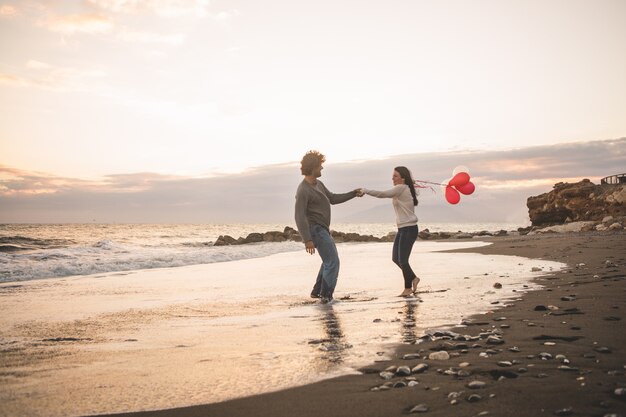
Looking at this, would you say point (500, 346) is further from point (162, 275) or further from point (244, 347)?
point (162, 275)

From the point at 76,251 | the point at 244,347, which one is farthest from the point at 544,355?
the point at 76,251

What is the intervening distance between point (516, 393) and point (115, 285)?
11019mm

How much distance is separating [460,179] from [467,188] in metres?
0.29

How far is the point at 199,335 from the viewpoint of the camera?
5.78 m

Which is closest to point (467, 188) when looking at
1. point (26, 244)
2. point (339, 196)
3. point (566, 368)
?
point (339, 196)

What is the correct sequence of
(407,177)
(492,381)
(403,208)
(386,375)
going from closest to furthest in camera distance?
(492,381), (386,375), (403,208), (407,177)

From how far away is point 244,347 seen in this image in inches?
198

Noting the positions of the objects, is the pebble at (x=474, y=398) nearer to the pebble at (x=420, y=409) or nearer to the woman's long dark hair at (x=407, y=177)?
the pebble at (x=420, y=409)

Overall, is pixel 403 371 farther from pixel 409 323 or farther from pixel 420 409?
pixel 409 323

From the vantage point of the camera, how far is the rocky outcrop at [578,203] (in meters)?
40.8

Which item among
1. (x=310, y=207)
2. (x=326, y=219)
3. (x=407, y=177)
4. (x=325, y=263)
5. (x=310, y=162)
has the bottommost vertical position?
(x=325, y=263)

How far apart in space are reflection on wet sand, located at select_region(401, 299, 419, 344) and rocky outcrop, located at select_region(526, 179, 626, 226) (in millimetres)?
37964

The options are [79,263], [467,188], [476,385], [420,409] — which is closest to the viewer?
[420,409]

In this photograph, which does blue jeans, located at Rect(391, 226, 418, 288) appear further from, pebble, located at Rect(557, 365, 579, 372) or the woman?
pebble, located at Rect(557, 365, 579, 372)
